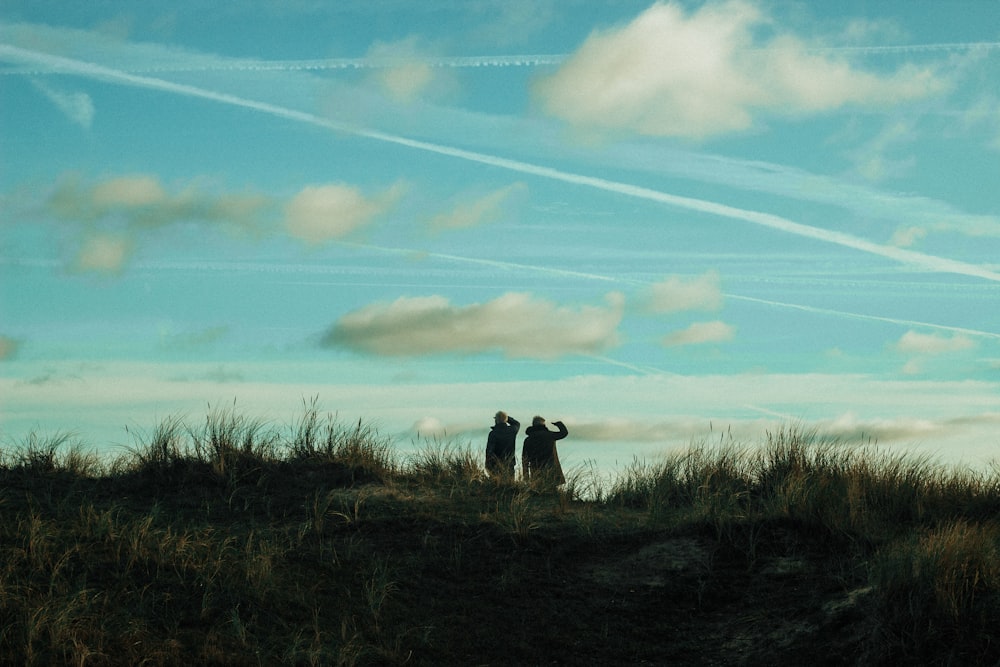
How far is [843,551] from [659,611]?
7.54 ft

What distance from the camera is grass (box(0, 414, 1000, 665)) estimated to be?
322 inches

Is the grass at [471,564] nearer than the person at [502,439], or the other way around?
the grass at [471,564]

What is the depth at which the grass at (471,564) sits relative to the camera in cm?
819

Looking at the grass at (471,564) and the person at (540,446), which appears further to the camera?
the person at (540,446)

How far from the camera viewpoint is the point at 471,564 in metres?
10.6

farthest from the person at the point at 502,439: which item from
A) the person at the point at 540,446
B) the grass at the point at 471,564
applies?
the grass at the point at 471,564

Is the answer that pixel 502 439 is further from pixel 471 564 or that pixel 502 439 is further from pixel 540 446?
pixel 471 564

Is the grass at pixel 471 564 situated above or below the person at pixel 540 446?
below

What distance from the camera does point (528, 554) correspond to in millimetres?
11008

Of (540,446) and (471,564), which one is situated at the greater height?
(540,446)

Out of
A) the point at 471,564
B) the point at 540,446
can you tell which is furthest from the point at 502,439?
the point at 471,564

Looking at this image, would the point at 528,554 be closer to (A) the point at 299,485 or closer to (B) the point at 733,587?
(B) the point at 733,587

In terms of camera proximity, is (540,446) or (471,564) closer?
(471,564)

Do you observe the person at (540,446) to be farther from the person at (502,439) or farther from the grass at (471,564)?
the grass at (471,564)
